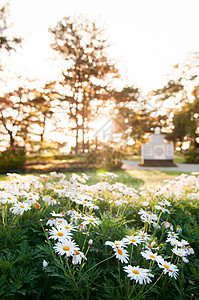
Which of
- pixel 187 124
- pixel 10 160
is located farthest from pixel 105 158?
pixel 187 124

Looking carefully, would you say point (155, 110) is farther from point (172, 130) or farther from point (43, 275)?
point (43, 275)

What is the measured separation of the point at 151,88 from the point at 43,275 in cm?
2568

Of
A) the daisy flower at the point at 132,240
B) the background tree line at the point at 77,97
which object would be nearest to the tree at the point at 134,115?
the background tree line at the point at 77,97

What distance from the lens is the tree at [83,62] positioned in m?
16.1

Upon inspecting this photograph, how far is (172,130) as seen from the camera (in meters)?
28.4

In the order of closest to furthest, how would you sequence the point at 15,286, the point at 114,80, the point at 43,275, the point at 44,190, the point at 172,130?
1. the point at 15,286
2. the point at 43,275
3. the point at 44,190
4. the point at 114,80
5. the point at 172,130

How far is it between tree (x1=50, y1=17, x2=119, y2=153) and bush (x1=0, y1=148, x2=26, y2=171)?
7.60m

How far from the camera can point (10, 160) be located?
8617 millimetres

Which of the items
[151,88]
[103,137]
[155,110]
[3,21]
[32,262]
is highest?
[3,21]

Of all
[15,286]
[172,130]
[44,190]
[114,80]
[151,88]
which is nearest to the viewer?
[15,286]

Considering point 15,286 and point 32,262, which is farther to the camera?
point 32,262

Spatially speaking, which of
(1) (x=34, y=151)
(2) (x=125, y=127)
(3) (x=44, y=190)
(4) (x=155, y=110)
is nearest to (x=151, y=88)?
(4) (x=155, y=110)

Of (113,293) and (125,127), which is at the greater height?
(125,127)

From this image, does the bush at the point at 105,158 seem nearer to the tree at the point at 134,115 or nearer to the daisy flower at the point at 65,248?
the tree at the point at 134,115
